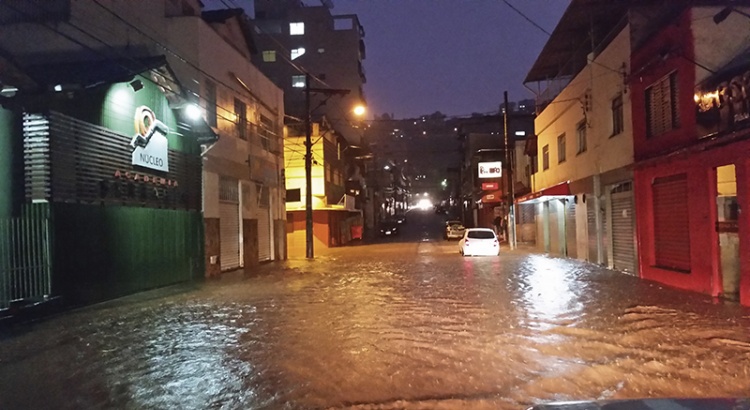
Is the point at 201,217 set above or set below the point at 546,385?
above

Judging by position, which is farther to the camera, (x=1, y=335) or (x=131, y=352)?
(x=1, y=335)

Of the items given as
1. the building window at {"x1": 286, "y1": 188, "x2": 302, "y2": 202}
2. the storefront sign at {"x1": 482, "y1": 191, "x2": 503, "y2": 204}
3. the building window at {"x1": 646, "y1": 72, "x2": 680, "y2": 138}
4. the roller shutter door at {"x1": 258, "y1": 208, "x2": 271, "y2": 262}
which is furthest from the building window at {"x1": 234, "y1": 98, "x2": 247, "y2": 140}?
the storefront sign at {"x1": 482, "y1": 191, "x2": 503, "y2": 204}

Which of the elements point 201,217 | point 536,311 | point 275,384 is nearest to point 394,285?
point 536,311

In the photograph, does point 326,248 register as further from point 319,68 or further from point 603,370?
point 603,370

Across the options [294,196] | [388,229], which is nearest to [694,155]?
[294,196]

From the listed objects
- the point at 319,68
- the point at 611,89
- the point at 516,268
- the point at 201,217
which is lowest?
the point at 516,268

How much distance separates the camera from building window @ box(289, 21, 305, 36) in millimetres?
61312

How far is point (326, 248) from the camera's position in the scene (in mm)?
39406

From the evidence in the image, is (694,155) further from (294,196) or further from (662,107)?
(294,196)

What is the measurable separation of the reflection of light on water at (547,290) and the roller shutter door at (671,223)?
8.08 feet

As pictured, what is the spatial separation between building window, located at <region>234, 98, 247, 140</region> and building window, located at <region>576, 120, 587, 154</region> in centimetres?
1304

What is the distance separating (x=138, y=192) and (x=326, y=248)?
2378 cm

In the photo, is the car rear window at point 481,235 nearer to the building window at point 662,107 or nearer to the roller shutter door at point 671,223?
the roller shutter door at point 671,223

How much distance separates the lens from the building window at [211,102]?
20891 mm
